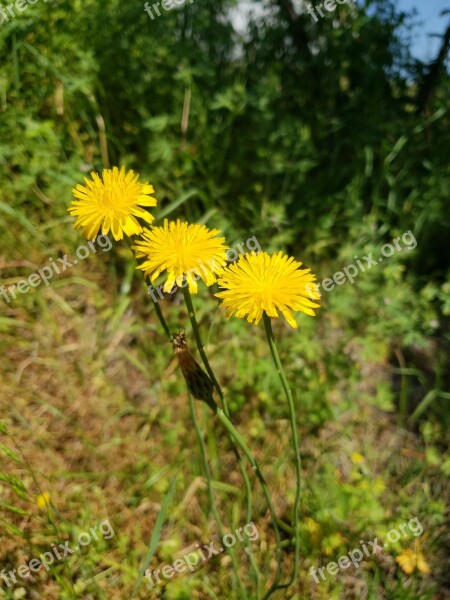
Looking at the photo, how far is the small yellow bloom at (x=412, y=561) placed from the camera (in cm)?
167

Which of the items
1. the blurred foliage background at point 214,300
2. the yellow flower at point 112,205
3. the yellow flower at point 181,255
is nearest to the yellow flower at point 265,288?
the yellow flower at point 181,255

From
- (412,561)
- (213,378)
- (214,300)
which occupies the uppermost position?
(214,300)

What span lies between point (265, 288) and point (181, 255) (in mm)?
189

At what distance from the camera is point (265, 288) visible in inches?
37.7

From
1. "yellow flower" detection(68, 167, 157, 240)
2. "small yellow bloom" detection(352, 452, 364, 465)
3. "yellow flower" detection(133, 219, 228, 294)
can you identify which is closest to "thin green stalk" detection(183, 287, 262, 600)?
"yellow flower" detection(133, 219, 228, 294)

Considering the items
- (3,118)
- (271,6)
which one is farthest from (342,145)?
(3,118)

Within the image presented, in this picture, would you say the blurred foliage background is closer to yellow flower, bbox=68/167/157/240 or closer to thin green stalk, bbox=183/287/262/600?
thin green stalk, bbox=183/287/262/600

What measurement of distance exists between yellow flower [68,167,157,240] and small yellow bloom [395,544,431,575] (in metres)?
1.54

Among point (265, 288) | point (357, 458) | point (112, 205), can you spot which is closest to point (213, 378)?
point (265, 288)

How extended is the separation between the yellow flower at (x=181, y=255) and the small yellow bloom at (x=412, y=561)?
1392 millimetres

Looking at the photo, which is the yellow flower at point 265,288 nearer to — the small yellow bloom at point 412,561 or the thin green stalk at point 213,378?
the thin green stalk at point 213,378

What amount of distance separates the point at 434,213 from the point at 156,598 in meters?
2.09

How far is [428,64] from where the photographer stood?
209 centimetres

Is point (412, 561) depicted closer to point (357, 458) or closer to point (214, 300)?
point (357, 458)
